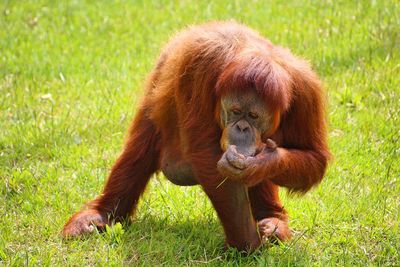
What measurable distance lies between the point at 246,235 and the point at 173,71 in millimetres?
1025

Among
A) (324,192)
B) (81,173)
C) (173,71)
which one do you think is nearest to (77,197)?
(81,173)

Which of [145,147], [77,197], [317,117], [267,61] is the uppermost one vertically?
[267,61]

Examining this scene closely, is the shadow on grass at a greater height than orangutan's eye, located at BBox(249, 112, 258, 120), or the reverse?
orangutan's eye, located at BBox(249, 112, 258, 120)

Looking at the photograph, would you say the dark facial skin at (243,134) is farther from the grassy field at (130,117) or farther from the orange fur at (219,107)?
the grassy field at (130,117)

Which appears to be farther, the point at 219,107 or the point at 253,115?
the point at 219,107

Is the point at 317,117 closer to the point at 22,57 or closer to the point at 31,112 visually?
the point at 31,112

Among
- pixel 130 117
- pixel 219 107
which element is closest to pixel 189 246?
pixel 219 107

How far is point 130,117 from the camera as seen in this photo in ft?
20.1

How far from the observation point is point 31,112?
617cm

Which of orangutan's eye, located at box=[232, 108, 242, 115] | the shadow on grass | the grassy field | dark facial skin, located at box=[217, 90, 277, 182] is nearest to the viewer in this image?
dark facial skin, located at box=[217, 90, 277, 182]

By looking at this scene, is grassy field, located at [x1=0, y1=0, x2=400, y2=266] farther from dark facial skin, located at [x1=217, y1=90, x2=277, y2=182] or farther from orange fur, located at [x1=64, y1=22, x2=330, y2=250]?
dark facial skin, located at [x1=217, y1=90, x2=277, y2=182]

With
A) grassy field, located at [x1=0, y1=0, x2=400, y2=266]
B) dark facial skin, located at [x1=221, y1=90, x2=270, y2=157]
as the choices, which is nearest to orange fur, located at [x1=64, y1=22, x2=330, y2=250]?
dark facial skin, located at [x1=221, y1=90, x2=270, y2=157]

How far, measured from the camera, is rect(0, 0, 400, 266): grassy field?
4.30 m

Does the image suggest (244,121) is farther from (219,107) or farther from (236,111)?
(219,107)
